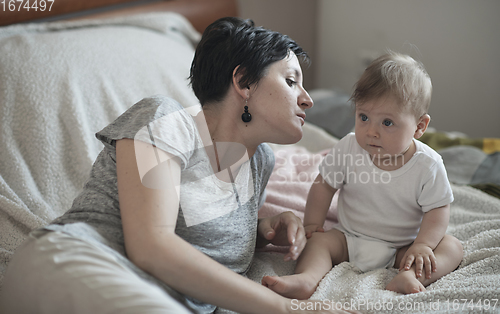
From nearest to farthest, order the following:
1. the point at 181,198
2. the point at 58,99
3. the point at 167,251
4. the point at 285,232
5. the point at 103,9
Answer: the point at 167,251
the point at 181,198
the point at 285,232
the point at 58,99
the point at 103,9

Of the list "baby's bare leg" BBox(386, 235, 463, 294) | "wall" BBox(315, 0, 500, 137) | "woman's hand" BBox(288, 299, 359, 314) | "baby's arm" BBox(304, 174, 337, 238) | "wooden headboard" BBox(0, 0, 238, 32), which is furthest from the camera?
"wall" BBox(315, 0, 500, 137)

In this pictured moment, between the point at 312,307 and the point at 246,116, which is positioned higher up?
the point at 246,116

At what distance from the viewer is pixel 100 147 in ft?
4.33

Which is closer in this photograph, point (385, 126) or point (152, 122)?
point (152, 122)

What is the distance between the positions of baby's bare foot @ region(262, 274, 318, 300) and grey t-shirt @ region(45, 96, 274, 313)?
0.11 m

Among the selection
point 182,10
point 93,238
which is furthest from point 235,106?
point 182,10

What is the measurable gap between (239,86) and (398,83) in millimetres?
352

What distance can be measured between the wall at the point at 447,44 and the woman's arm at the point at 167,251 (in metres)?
1.36

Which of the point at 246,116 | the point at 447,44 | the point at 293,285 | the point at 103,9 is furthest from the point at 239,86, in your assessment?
the point at 447,44

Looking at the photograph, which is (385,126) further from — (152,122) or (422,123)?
(152,122)

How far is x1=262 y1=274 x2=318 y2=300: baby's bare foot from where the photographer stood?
845 mm

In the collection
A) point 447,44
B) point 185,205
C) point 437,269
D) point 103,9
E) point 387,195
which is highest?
point 103,9

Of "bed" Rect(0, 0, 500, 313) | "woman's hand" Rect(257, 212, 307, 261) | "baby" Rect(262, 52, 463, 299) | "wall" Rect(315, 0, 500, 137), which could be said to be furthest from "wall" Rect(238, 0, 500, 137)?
"woman's hand" Rect(257, 212, 307, 261)

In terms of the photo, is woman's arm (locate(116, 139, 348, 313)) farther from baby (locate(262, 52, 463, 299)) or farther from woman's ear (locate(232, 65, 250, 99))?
woman's ear (locate(232, 65, 250, 99))
